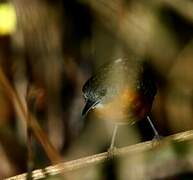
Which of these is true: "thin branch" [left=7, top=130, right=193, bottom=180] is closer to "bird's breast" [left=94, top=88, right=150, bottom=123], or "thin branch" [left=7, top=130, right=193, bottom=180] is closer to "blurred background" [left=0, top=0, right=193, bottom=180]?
"blurred background" [left=0, top=0, right=193, bottom=180]

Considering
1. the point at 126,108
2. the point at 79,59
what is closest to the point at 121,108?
the point at 126,108

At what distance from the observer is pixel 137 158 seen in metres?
1.59

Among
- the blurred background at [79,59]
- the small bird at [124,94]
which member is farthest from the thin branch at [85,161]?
the small bird at [124,94]

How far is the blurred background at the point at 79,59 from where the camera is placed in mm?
2248

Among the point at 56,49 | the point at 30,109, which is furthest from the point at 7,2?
the point at 30,109

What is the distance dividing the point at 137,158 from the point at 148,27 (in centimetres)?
84

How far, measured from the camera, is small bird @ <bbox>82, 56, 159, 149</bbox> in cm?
268

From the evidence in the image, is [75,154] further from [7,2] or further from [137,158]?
[137,158]

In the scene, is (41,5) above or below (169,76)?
above

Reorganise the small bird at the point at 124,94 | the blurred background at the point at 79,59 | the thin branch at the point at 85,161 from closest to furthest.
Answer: the thin branch at the point at 85,161 → the blurred background at the point at 79,59 → the small bird at the point at 124,94

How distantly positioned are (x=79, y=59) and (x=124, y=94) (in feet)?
1.76

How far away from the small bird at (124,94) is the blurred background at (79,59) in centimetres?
8

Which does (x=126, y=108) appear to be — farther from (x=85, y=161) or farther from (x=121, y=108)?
(x=85, y=161)

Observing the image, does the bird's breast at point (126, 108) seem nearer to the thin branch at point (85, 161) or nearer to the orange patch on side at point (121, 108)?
the orange patch on side at point (121, 108)
